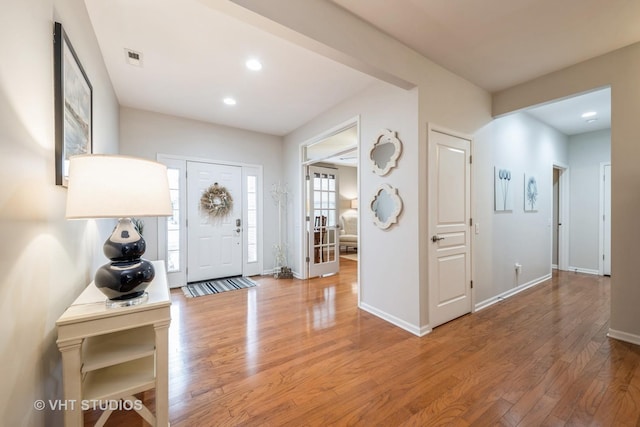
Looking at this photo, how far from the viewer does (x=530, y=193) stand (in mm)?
4031

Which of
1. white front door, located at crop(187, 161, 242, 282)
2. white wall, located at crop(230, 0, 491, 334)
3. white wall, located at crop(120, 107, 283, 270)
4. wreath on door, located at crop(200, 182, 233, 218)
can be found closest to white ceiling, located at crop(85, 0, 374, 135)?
white wall, located at crop(120, 107, 283, 270)

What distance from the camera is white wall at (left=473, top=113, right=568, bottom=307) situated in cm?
322

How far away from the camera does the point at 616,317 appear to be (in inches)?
96.3

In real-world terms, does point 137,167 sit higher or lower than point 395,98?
lower

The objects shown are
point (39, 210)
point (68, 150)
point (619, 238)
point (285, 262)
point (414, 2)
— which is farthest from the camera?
point (285, 262)

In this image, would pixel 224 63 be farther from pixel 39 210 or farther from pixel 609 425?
pixel 609 425

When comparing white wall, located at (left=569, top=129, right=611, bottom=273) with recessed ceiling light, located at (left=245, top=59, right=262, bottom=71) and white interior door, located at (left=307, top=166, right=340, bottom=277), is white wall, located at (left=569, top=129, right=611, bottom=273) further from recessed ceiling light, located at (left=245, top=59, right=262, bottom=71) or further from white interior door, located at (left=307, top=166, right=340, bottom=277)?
recessed ceiling light, located at (left=245, top=59, right=262, bottom=71)

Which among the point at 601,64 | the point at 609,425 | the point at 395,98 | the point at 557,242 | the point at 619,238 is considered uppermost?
the point at 601,64

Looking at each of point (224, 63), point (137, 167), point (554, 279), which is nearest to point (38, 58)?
point (137, 167)

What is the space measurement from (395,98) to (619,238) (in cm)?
248

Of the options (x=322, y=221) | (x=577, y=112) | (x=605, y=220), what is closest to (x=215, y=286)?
(x=322, y=221)

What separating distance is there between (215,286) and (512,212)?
4577 millimetres

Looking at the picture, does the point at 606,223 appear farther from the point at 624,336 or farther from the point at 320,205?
the point at 320,205

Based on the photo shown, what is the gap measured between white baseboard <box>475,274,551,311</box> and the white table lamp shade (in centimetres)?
354
